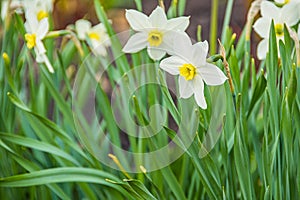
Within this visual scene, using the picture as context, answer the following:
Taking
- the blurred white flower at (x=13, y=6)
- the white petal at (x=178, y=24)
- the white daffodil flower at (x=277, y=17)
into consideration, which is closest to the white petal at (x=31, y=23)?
the blurred white flower at (x=13, y=6)

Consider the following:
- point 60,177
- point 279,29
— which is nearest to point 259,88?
point 279,29

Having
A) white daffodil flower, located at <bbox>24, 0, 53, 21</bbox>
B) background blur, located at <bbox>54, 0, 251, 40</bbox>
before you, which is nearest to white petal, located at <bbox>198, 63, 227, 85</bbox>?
white daffodil flower, located at <bbox>24, 0, 53, 21</bbox>

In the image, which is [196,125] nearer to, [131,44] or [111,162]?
[131,44]

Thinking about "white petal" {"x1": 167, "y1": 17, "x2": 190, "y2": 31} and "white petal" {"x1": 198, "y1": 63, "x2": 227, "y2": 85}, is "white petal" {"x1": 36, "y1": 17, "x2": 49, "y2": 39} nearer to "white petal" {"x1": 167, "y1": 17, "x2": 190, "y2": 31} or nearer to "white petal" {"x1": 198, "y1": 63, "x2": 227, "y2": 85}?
"white petal" {"x1": 167, "y1": 17, "x2": 190, "y2": 31}

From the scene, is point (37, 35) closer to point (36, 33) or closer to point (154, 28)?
point (36, 33)

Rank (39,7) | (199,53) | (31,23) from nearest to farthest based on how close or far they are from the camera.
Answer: (199,53), (31,23), (39,7)

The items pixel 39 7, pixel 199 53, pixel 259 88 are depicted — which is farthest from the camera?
pixel 39 7

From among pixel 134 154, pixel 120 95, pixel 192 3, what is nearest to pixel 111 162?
pixel 134 154
